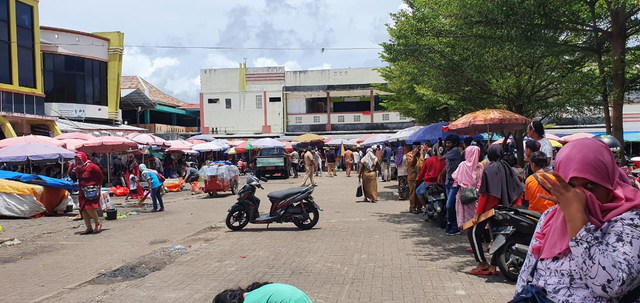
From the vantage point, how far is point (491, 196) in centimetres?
605

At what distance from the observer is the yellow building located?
24.3 m

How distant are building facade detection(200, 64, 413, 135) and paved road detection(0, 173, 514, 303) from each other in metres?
34.6

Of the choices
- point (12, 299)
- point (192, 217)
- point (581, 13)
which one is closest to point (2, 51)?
point (192, 217)

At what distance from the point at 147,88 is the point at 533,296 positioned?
4812 cm

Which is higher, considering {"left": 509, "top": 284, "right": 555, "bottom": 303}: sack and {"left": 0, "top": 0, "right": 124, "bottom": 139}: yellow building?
{"left": 0, "top": 0, "right": 124, "bottom": 139}: yellow building

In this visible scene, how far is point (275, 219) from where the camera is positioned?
9797 mm

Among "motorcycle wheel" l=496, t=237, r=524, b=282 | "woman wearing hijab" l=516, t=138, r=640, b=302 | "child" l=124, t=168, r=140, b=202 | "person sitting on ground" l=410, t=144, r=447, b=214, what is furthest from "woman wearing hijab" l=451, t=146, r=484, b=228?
"child" l=124, t=168, r=140, b=202

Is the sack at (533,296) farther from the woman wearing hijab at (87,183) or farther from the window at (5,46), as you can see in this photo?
the window at (5,46)

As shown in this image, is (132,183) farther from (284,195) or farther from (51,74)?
(51,74)

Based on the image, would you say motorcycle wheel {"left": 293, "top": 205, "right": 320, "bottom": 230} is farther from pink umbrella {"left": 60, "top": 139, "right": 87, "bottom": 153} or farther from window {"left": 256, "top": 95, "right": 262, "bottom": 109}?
window {"left": 256, "top": 95, "right": 262, "bottom": 109}

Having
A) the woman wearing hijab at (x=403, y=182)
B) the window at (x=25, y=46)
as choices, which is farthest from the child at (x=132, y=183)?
the window at (x=25, y=46)

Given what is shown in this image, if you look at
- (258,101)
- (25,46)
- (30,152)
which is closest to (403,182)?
(30,152)

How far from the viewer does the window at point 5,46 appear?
24000 mm

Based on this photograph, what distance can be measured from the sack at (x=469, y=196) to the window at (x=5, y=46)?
25506mm
